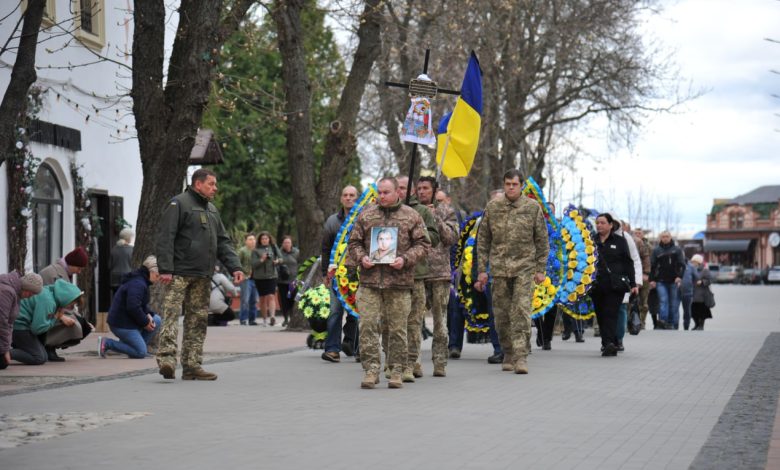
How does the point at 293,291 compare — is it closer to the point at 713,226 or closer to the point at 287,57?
the point at 287,57

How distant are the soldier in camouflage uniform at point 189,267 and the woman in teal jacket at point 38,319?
2.47 meters

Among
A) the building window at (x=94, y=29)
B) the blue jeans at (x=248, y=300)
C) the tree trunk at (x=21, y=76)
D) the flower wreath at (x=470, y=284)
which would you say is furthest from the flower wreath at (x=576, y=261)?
the blue jeans at (x=248, y=300)

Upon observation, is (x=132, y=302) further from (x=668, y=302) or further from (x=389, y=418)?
(x=668, y=302)

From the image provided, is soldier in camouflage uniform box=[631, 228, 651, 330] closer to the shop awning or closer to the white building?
the white building

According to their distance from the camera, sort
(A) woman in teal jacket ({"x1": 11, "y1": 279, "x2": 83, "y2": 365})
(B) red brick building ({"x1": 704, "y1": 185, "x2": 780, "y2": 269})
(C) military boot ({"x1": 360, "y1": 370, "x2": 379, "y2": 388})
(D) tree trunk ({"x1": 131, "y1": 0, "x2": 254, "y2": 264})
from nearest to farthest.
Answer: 1. (C) military boot ({"x1": 360, "y1": 370, "x2": 379, "y2": 388})
2. (A) woman in teal jacket ({"x1": 11, "y1": 279, "x2": 83, "y2": 365})
3. (D) tree trunk ({"x1": 131, "y1": 0, "x2": 254, "y2": 264})
4. (B) red brick building ({"x1": 704, "y1": 185, "x2": 780, "y2": 269})

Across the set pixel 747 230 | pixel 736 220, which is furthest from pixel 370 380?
pixel 736 220

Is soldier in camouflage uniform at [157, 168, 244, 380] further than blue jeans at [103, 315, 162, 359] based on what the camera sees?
No

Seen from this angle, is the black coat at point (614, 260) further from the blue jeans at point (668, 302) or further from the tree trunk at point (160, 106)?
the blue jeans at point (668, 302)

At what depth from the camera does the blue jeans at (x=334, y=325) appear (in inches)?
587

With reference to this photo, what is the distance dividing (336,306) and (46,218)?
25.0 feet

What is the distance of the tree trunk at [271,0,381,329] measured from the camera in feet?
70.8

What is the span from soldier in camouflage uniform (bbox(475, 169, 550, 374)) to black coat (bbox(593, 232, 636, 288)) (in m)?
2.52

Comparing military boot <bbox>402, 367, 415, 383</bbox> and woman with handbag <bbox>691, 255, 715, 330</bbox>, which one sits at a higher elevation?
woman with handbag <bbox>691, 255, 715, 330</bbox>

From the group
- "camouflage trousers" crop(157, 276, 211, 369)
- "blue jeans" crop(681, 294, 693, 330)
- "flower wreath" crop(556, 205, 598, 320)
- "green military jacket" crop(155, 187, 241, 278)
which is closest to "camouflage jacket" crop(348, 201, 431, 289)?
"green military jacket" crop(155, 187, 241, 278)
